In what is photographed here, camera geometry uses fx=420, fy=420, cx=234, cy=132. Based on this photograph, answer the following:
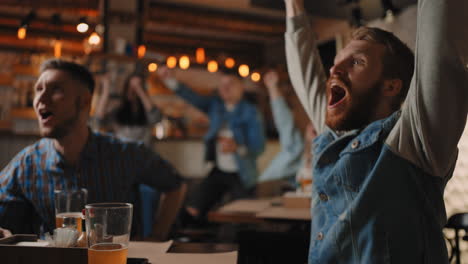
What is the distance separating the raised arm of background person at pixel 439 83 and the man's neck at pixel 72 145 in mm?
1240

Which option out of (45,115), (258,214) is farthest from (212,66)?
(45,115)

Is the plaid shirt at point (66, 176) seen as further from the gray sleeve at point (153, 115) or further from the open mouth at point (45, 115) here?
the gray sleeve at point (153, 115)

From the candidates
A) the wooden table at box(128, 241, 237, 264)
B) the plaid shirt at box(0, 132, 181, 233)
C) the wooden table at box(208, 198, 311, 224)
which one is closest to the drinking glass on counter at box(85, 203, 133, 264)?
the wooden table at box(128, 241, 237, 264)

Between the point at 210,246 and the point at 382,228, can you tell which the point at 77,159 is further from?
the point at 382,228

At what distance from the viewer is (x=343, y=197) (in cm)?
110

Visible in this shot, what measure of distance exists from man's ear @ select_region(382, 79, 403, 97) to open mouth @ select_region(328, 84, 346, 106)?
0.11m

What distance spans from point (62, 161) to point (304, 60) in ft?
3.21

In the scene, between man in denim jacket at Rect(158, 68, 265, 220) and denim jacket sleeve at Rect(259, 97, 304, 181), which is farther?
man in denim jacket at Rect(158, 68, 265, 220)

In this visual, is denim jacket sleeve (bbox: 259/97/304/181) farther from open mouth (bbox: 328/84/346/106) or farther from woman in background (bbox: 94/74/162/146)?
open mouth (bbox: 328/84/346/106)

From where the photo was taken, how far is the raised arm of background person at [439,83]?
2.79 feet

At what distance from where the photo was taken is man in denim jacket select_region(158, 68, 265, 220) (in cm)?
433

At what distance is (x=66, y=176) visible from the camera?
1604mm

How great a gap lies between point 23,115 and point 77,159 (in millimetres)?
4396

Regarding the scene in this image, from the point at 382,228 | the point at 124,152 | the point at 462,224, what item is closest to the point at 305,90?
the point at 382,228
